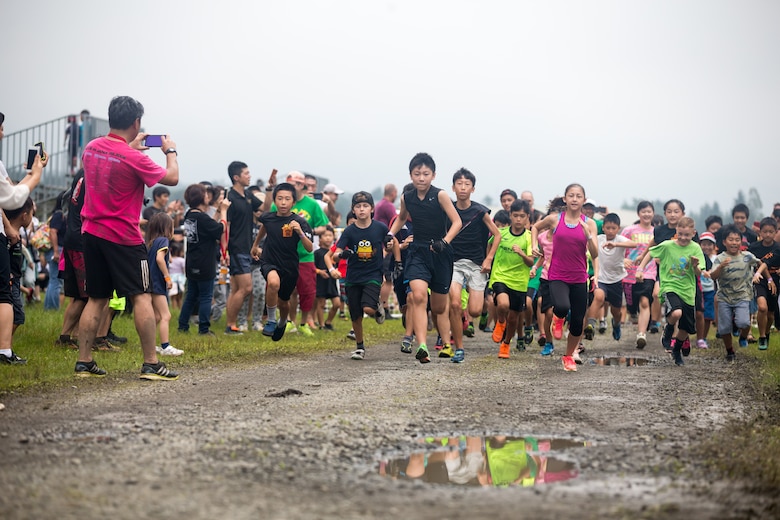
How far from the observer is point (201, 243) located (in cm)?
1325

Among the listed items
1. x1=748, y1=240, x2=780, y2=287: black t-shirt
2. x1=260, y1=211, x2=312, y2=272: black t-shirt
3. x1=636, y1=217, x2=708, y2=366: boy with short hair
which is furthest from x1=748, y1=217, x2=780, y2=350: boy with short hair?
x1=260, y1=211, x2=312, y2=272: black t-shirt

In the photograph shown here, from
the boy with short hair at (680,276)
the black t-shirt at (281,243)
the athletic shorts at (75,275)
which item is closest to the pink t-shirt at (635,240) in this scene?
the boy with short hair at (680,276)

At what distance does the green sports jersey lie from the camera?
12.8m

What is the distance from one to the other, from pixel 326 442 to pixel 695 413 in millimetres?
3259

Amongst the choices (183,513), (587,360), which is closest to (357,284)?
(587,360)

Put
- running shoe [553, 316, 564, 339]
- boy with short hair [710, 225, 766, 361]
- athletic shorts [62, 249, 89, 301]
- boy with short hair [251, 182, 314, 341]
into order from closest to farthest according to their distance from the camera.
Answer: athletic shorts [62, 249, 89, 301], boy with short hair [251, 182, 314, 341], boy with short hair [710, 225, 766, 361], running shoe [553, 316, 564, 339]

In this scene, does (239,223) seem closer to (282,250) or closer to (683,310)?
(282,250)

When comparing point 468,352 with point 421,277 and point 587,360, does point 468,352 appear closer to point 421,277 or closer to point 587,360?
point 587,360

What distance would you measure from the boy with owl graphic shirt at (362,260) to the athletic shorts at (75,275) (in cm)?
303

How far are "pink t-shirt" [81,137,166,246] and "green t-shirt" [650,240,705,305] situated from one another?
7.34 metres

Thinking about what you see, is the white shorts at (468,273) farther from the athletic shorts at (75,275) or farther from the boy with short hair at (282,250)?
the athletic shorts at (75,275)

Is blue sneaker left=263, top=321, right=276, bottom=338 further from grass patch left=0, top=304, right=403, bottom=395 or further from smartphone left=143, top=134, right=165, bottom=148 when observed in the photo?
smartphone left=143, top=134, right=165, bottom=148

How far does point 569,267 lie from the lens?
10977 mm

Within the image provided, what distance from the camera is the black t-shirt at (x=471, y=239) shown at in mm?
12047
